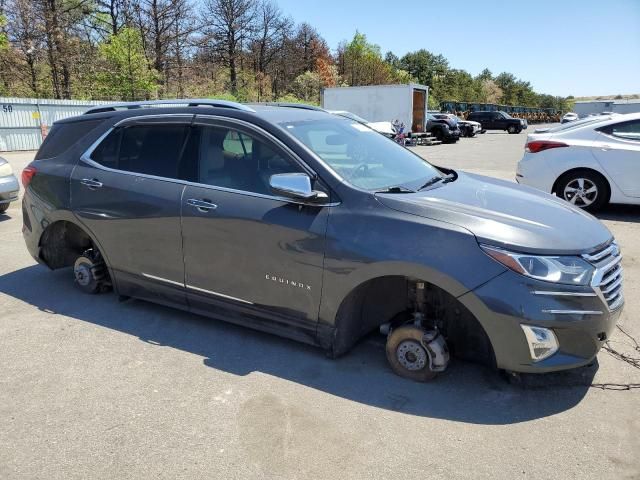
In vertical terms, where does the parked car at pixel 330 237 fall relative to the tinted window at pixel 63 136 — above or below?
below

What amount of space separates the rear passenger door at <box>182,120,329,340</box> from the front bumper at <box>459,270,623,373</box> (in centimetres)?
105

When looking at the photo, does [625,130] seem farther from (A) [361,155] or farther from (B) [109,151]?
(B) [109,151]

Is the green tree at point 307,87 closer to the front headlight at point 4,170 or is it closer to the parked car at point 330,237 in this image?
the front headlight at point 4,170

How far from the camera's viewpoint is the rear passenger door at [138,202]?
12.6ft

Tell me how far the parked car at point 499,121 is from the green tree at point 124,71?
27320mm

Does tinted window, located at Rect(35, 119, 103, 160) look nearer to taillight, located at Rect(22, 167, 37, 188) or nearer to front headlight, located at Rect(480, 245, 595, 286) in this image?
taillight, located at Rect(22, 167, 37, 188)

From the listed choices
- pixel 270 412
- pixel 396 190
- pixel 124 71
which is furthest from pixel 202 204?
pixel 124 71

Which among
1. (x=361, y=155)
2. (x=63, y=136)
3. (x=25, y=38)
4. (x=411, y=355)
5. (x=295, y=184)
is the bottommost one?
(x=411, y=355)

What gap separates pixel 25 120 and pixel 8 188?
16324mm

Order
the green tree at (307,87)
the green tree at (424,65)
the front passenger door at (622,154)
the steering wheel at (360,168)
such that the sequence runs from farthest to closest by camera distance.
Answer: the green tree at (424,65) < the green tree at (307,87) < the front passenger door at (622,154) < the steering wheel at (360,168)

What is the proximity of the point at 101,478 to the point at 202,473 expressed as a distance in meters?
0.48

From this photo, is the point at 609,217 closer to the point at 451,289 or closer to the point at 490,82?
the point at 451,289

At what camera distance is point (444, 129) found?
2908cm

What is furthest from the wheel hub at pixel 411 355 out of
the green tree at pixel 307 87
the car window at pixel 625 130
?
the green tree at pixel 307 87
